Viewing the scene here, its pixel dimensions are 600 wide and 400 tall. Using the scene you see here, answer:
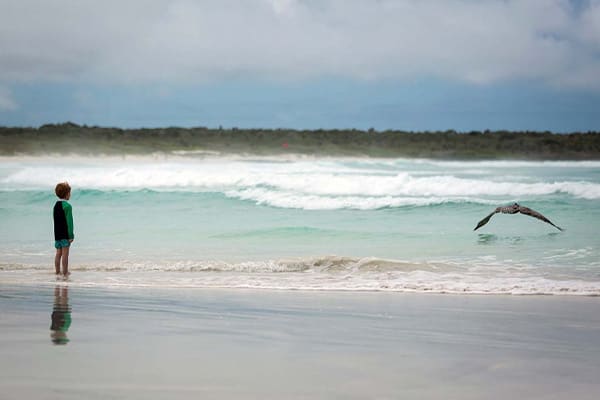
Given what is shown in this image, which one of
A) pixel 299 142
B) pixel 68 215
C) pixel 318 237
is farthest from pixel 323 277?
pixel 299 142

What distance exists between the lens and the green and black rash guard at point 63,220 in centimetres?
920

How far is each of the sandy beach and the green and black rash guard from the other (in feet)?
6.13

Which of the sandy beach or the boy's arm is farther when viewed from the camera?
the boy's arm

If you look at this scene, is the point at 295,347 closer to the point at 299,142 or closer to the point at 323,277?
the point at 323,277

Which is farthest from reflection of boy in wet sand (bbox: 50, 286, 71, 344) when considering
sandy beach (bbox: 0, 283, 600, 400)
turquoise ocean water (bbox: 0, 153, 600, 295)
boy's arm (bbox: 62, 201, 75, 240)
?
boy's arm (bbox: 62, 201, 75, 240)

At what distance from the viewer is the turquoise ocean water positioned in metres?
9.38

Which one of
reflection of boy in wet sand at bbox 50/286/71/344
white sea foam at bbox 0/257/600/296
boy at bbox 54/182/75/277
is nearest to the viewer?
reflection of boy in wet sand at bbox 50/286/71/344

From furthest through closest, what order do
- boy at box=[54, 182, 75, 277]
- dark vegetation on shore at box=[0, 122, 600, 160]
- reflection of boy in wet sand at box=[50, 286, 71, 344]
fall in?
1. dark vegetation on shore at box=[0, 122, 600, 160]
2. boy at box=[54, 182, 75, 277]
3. reflection of boy in wet sand at box=[50, 286, 71, 344]

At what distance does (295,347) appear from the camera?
16.7ft

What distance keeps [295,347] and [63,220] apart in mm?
5020

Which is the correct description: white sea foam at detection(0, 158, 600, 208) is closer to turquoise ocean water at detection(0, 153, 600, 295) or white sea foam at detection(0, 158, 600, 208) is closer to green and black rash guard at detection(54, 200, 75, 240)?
turquoise ocean water at detection(0, 153, 600, 295)

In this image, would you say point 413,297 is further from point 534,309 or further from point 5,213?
point 5,213

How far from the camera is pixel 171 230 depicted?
16828mm

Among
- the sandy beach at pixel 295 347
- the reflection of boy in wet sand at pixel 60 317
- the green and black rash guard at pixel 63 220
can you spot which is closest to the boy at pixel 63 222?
the green and black rash guard at pixel 63 220
